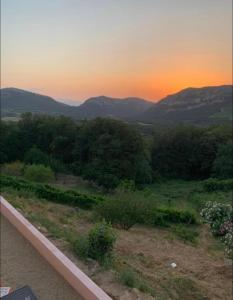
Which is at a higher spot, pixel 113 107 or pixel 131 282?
pixel 113 107

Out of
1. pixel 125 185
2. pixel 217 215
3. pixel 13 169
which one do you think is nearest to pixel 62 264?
pixel 217 215

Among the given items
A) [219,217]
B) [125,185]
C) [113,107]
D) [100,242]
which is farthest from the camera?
[113,107]

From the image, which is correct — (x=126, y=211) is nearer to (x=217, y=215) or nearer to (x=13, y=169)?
(x=217, y=215)

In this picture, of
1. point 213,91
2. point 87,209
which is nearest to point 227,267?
point 87,209

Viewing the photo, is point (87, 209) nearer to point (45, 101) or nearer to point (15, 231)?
point (15, 231)

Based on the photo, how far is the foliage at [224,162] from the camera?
2017 inches

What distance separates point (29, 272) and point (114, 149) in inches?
1562

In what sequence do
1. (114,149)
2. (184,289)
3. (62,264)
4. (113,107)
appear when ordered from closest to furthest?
(62,264), (184,289), (114,149), (113,107)

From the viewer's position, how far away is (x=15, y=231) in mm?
10609

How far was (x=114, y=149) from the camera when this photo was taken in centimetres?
4750

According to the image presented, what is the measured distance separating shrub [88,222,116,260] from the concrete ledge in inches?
26.0

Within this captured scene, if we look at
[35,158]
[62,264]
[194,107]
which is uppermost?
[194,107]

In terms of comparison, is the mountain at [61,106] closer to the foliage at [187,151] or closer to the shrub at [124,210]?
the foliage at [187,151]

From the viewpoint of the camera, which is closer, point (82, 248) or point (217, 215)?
point (82, 248)
